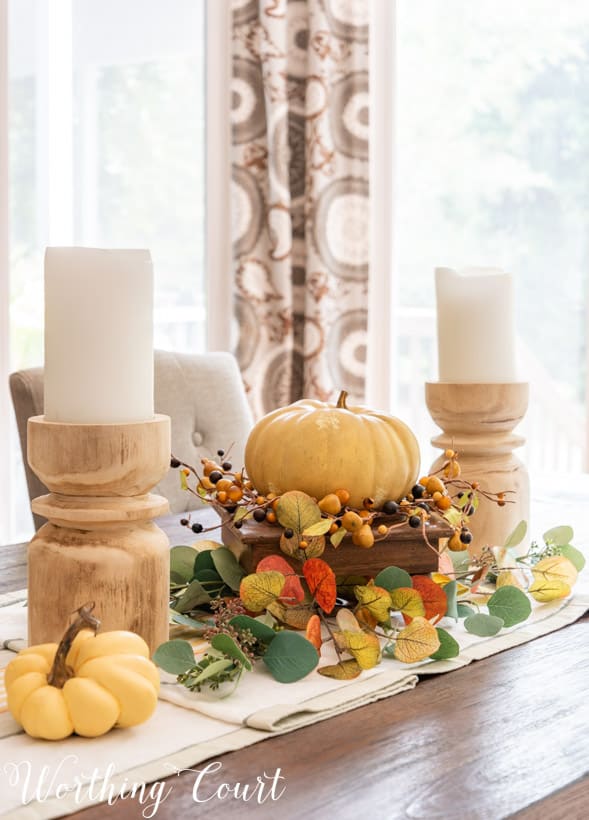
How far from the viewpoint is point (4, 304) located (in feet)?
9.62

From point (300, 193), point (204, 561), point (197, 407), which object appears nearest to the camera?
point (204, 561)

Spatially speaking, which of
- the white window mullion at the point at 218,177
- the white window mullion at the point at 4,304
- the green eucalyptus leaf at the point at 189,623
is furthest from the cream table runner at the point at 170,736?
the white window mullion at the point at 218,177

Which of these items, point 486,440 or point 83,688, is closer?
point 83,688

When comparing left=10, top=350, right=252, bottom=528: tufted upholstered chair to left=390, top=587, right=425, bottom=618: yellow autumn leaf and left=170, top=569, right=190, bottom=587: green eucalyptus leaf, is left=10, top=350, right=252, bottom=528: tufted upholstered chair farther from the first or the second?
left=390, top=587, right=425, bottom=618: yellow autumn leaf

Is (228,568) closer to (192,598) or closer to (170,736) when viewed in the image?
(192,598)

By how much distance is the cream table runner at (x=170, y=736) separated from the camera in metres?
0.57

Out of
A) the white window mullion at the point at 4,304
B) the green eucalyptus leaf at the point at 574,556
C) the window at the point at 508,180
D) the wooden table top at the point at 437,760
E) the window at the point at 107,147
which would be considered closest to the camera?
the wooden table top at the point at 437,760

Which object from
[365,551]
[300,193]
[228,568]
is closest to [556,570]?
[365,551]

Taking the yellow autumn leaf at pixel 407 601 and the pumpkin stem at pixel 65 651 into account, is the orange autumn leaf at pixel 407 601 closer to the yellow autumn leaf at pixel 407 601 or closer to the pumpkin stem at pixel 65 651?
the yellow autumn leaf at pixel 407 601

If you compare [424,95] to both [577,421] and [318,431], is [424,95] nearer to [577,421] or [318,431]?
[577,421]

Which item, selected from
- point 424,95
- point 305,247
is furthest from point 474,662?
point 424,95

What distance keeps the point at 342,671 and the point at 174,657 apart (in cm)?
13

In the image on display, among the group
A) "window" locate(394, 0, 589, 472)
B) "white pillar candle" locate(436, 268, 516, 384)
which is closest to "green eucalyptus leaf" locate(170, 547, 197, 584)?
"white pillar candle" locate(436, 268, 516, 384)

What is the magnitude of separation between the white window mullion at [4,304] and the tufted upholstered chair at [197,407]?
1.13 m
